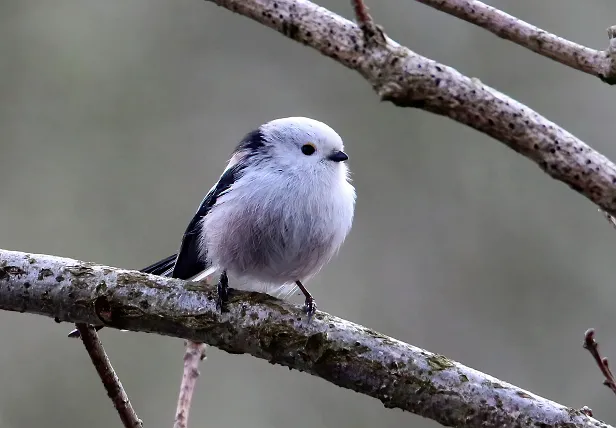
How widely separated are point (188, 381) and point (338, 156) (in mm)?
848

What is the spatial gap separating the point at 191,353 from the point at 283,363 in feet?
1.61

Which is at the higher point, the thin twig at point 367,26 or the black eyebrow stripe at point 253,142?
the black eyebrow stripe at point 253,142

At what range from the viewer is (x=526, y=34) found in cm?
162

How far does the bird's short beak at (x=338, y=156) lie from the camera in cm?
245

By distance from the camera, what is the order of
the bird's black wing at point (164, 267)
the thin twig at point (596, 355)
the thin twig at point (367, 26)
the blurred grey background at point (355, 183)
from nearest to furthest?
1. the thin twig at point (367, 26)
2. the thin twig at point (596, 355)
3. the bird's black wing at point (164, 267)
4. the blurred grey background at point (355, 183)

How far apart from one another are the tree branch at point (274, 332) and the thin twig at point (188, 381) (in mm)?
315

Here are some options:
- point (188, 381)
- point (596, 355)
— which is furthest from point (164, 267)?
point (596, 355)

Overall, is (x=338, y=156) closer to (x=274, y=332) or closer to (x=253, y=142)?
(x=253, y=142)

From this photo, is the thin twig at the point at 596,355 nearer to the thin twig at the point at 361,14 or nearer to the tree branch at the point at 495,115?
the tree branch at the point at 495,115

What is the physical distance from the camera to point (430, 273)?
473 centimetres

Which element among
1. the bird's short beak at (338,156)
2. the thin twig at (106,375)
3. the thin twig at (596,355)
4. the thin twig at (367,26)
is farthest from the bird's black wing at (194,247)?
the thin twig at (596,355)

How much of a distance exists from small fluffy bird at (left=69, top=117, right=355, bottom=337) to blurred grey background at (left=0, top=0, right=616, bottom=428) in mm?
1984

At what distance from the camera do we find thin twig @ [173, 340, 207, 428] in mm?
2143

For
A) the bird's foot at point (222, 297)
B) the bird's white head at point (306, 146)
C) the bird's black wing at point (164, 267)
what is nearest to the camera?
the bird's foot at point (222, 297)
